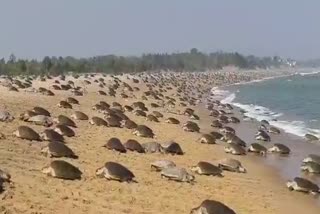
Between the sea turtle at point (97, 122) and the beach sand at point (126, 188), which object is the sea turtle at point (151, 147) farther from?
the sea turtle at point (97, 122)

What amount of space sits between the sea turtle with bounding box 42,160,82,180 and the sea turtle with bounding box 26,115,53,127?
814 centimetres

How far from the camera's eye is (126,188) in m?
14.0

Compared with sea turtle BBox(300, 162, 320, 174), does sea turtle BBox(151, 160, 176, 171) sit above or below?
above

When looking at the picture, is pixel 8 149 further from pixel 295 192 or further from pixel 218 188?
pixel 295 192

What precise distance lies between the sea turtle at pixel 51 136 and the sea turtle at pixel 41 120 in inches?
115

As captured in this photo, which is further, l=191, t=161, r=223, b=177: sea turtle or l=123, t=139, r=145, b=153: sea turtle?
l=123, t=139, r=145, b=153: sea turtle

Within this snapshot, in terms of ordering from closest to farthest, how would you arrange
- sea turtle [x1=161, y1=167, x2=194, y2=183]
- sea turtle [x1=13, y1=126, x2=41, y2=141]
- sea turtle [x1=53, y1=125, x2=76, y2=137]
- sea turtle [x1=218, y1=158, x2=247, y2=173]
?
sea turtle [x1=161, y1=167, x2=194, y2=183]
sea turtle [x1=13, y1=126, x2=41, y2=141]
sea turtle [x1=218, y1=158, x2=247, y2=173]
sea turtle [x1=53, y1=125, x2=76, y2=137]

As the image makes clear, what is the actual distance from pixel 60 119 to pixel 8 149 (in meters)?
7.26

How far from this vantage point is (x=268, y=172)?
20.2m

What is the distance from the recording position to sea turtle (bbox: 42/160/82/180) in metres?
13.7

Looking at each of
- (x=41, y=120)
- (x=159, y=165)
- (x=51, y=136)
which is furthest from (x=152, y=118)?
(x=159, y=165)

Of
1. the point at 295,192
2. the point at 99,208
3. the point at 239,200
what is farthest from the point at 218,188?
the point at 99,208

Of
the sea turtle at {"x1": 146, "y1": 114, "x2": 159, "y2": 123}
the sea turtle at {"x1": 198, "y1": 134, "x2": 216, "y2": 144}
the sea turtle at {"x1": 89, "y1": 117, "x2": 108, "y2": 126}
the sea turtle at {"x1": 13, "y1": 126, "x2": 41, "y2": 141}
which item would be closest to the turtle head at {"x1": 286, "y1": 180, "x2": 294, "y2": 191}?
the sea turtle at {"x1": 198, "y1": 134, "x2": 216, "y2": 144}

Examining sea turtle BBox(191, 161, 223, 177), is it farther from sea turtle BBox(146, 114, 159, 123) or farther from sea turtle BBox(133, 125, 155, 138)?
sea turtle BBox(146, 114, 159, 123)
